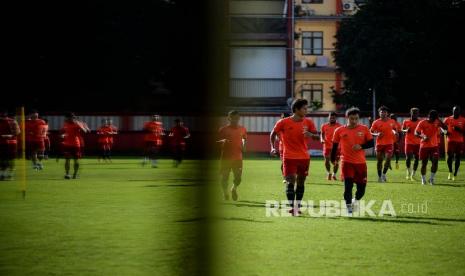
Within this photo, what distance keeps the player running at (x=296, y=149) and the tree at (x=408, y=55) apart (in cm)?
3684

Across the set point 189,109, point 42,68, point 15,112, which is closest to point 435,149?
point 189,109

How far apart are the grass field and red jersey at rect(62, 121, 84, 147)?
472cm

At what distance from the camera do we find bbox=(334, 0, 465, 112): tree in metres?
52.1

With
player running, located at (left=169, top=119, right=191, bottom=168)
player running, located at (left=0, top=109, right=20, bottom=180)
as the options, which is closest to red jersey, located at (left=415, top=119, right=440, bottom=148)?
player running, located at (left=0, top=109, right=20, bottom=180)

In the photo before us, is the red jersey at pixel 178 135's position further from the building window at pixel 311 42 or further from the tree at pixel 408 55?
the building window at pixel 311 42

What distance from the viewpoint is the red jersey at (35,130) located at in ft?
113

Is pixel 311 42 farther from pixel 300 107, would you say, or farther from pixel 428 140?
pixel 300 107

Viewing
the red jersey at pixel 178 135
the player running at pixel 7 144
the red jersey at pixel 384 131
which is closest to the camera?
the red jersey at pixel 384 131

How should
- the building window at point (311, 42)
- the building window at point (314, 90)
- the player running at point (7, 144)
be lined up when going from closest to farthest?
the player running at point (7, 144)
the building window at point (314, 90)
the building window at point (311, 42)

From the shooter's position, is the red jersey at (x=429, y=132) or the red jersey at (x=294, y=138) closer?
the red jersey at (x=294, y=138)

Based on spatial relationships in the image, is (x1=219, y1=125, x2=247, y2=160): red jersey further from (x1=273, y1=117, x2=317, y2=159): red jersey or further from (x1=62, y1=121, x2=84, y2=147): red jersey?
(x1=62, y1=121, x2=84, y2=147): red jersey

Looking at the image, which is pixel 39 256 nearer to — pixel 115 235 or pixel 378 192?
pixel 115 235

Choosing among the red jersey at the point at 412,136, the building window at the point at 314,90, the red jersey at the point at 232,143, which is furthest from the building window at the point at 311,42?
the red jersey at the point at 232,143

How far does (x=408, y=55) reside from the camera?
52.6 metres
